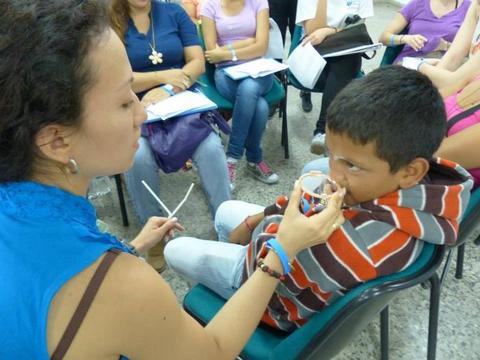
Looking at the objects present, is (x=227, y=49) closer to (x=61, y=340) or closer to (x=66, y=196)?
(x=66, y=196)

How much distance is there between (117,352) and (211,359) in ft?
0.62

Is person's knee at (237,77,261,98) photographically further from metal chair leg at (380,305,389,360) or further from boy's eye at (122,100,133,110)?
boy's eye at (122,100,133,110)

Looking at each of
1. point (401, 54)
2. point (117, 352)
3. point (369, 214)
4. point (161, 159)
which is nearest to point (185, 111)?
point (161, 159)

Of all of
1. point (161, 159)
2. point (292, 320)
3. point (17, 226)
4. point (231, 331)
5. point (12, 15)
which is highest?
point (12, 15)

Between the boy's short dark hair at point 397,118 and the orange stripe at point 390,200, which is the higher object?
the boy's short dark hair at point 397,118

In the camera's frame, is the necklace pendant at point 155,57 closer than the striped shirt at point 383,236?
No

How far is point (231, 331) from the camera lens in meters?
0.77

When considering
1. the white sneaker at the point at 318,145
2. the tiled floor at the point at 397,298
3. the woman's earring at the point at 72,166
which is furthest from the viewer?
the white sneaker at the point at 318,145

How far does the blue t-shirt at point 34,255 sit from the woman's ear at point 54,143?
2.1 inches

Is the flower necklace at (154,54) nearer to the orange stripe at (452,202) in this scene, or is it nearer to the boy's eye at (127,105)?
the boy's eye at (127,105)

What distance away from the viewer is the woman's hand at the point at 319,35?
93.6 inches

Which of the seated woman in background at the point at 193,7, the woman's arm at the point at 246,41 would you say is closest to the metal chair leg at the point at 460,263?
the woman's arm at the point at 246,41

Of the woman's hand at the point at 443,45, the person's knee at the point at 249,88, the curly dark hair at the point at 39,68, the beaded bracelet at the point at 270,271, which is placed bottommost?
the person's knee at the point at 249,88

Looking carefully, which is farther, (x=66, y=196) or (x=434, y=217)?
(x=434, y=217)
